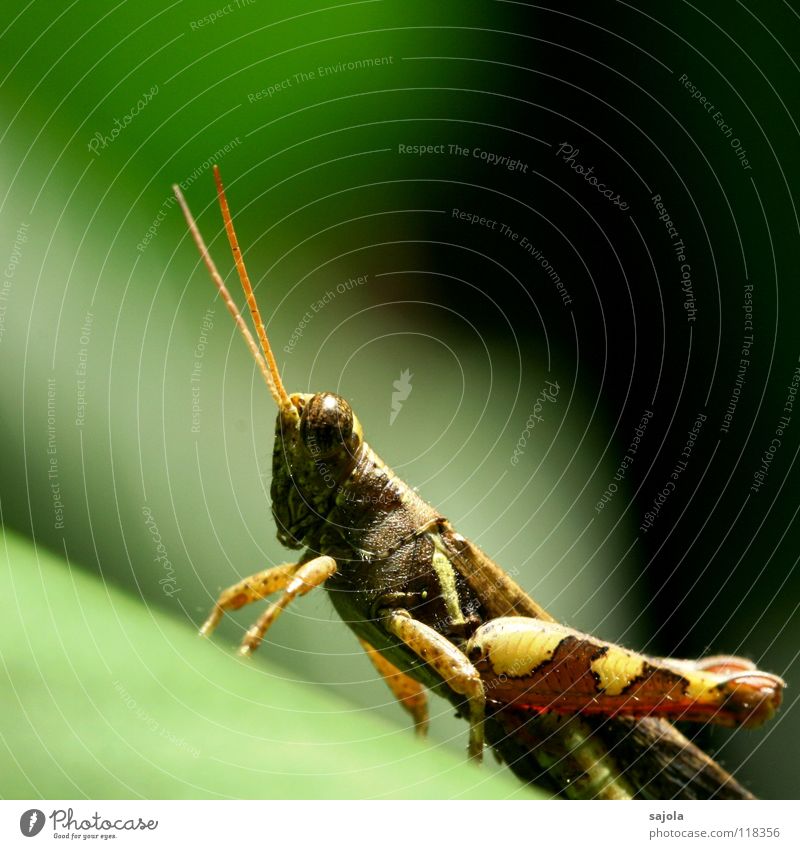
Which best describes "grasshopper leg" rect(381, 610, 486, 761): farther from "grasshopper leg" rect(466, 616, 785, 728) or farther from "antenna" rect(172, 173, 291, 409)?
"antenna" rect(172, 173, 291, 409)

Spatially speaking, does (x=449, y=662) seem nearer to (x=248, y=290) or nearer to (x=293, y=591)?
(x=293, y=591)

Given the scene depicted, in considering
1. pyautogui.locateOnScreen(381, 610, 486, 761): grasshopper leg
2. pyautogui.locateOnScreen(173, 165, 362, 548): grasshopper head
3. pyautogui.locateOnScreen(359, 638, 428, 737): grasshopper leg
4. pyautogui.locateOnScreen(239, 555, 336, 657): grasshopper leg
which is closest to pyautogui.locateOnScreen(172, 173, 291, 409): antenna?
pyautogui.locateOnScreen(173, 165, 362, 548): grasshopper head

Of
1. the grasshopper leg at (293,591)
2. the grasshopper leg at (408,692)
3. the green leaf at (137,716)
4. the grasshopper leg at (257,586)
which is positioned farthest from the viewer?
the grasshopper leg at (408,692)

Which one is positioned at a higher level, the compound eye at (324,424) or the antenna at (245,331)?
the antenna at (245,331)

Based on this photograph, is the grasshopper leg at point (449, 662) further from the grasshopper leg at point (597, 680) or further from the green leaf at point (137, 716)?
the green leaf at point (137, 716)

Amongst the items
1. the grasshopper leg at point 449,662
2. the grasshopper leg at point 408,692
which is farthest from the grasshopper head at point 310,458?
the grasshopper leg at point 408,692
